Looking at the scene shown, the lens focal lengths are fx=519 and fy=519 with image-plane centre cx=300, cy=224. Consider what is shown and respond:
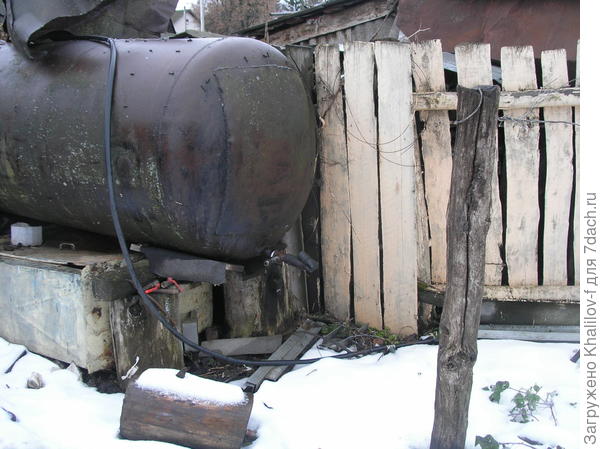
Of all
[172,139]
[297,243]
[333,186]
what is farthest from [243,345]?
[172,139]

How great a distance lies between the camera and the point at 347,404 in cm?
265

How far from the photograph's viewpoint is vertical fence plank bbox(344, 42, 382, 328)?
3318 mm

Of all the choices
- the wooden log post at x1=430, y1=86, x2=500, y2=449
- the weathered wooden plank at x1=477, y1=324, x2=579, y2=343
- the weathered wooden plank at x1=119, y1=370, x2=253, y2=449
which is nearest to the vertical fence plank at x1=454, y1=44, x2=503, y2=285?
the weathered wooden plank at x1=477, y1=324, x2=579, y2=343

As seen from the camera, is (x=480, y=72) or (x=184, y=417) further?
(x=480, y=72)

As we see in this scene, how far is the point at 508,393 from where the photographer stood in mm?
2654

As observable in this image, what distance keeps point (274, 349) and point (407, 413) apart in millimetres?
1069

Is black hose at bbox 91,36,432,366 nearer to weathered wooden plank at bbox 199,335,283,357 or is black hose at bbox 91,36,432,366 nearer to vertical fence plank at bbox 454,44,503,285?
weathered wooden plank at bbox 199,335,283,357

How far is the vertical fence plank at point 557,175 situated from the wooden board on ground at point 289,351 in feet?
5.10

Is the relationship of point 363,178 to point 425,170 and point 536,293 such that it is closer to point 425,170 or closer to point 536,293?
point 425,170

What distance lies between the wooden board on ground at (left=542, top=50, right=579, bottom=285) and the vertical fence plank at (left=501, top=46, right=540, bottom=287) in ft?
0.23

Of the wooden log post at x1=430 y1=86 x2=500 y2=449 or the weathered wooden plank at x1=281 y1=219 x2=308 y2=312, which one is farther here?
the weathered wooden plank at x1=281 y1=219 x2=308 y2=312

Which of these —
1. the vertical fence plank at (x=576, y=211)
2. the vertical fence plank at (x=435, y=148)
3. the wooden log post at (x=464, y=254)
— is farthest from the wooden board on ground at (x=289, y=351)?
the vertical fence plank at (x=576, y=211)

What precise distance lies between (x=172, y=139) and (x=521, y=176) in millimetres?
2136

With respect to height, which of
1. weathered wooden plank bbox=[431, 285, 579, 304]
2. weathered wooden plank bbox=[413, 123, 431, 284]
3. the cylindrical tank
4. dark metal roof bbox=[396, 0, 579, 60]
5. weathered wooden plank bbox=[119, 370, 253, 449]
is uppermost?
dark metal roof bbox=[396, 0, 579, 60]
